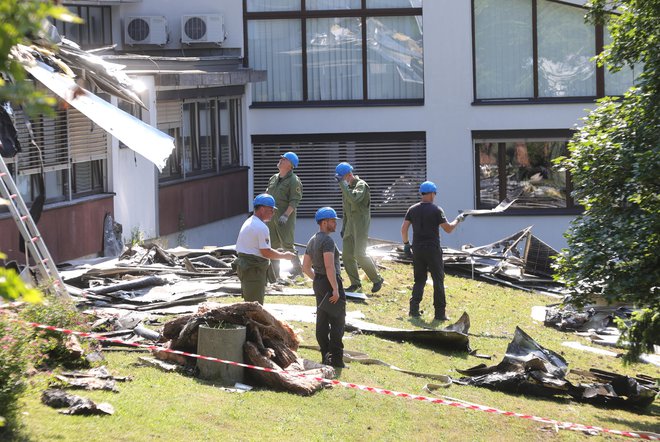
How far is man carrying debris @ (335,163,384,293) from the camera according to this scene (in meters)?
17.1

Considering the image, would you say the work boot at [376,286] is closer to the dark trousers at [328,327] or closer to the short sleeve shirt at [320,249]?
the dark trousers at [328,327]

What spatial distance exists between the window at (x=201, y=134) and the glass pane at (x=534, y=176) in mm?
6903

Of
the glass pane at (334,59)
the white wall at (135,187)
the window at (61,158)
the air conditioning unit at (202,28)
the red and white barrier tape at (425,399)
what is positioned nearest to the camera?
the red and white barrier tape at (425,399)

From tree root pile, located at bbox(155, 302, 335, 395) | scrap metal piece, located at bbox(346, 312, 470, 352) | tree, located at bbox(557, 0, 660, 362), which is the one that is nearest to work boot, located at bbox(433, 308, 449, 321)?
scrap metal piece, located at bbox(346, 312, 470, 352)

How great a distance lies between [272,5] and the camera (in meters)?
27.2

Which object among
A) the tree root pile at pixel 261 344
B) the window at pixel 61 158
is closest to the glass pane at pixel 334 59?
the window at pixel 61 158

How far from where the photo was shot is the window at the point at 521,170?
27.0 m

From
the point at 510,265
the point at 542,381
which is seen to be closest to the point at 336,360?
the point at 542,381

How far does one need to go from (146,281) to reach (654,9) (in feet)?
25.0

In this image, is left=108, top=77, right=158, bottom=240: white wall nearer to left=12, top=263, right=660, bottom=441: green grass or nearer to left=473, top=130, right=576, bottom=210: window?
left=12, top=263, right=660, bottom=441: green grass

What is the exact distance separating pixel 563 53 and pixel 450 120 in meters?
3.27

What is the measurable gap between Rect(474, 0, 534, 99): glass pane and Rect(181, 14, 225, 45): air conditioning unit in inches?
252

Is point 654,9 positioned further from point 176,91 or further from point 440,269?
point 176,91

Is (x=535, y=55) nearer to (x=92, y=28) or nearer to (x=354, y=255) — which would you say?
(x=92, y=28)
